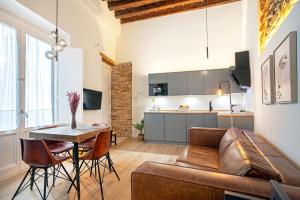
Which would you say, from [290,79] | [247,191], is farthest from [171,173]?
[290,79]

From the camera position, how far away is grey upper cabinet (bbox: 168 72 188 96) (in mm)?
5012

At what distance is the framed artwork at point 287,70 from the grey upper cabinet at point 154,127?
3462 millimetres

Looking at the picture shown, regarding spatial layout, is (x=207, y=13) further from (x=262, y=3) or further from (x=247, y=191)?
(x=247, y=191)

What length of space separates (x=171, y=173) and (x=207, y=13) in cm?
Result: 538

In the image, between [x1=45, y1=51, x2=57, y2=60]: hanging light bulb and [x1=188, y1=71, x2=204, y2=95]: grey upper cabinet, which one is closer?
[x1=45, y1=51, x2=57, y2=60]: hanging light bulb

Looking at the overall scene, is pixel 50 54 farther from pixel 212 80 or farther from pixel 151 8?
pixel 212 80

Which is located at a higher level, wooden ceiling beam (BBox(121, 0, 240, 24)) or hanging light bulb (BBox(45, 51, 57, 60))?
wooden ceiling beam (BBox(121, 0, 240, 24))

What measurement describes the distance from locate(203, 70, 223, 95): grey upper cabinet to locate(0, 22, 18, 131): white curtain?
4432 millimetres


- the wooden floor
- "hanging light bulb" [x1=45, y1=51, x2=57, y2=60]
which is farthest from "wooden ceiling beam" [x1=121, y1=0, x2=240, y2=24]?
the wooden floor

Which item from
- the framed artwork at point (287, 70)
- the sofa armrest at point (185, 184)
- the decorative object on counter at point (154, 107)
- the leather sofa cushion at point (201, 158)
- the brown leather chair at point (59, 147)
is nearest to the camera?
the sofa armrest at point (185, 184)

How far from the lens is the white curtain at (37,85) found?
123 inches

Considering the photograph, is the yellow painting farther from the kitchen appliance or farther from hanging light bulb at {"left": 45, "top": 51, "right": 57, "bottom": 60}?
hanging light bulb at {"left": 45, "top": 51, "right": 57, "bottom": 60}

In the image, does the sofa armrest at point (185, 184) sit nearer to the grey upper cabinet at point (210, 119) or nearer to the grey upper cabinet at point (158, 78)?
the grey upper cabinet at point (210, 119)

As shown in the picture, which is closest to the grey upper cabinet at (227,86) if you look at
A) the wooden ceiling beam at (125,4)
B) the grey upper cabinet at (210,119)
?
the grey upper cabinet at (210,119)
